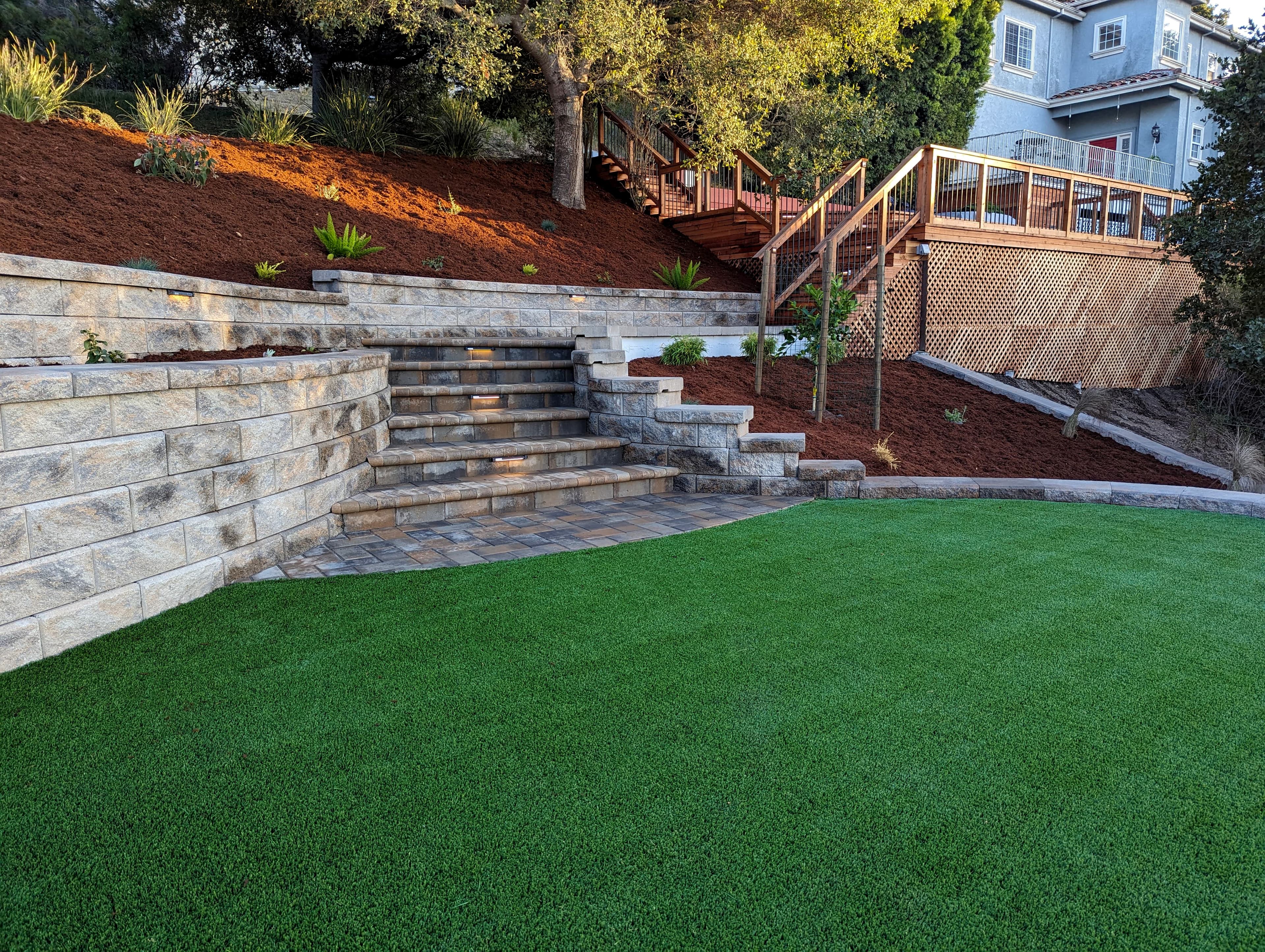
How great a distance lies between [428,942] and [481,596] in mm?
2060

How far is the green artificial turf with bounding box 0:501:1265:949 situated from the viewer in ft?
5.44

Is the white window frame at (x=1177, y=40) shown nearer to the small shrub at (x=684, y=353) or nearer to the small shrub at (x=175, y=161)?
the small shrub at (x=684, y=353)

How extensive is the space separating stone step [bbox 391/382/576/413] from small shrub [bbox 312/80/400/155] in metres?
5.92

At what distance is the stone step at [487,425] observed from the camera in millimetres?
5762

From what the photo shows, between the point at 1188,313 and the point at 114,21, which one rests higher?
the point at 114,21

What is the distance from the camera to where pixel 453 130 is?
452 inches

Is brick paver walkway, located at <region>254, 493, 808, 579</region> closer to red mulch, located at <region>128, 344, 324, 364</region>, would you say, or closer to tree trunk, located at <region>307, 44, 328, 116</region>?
red mulch, located at <region>128, 344, 324, 364</region>

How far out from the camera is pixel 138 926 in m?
1.62

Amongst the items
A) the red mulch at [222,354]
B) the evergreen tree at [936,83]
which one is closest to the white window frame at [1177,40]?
the evergreen tree at [936,83]

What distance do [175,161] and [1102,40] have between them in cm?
2316

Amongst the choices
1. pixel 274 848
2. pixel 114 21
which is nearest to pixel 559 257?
pixel 274 848

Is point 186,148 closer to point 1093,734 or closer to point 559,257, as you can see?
point 559,257

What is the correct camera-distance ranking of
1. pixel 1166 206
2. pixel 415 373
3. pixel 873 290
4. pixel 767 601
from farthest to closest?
pixel 1166 206 < pixel 873 290 < pixel 415 373 < pixel 767 601

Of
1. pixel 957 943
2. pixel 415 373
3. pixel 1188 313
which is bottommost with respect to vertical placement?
pixel 957 943
